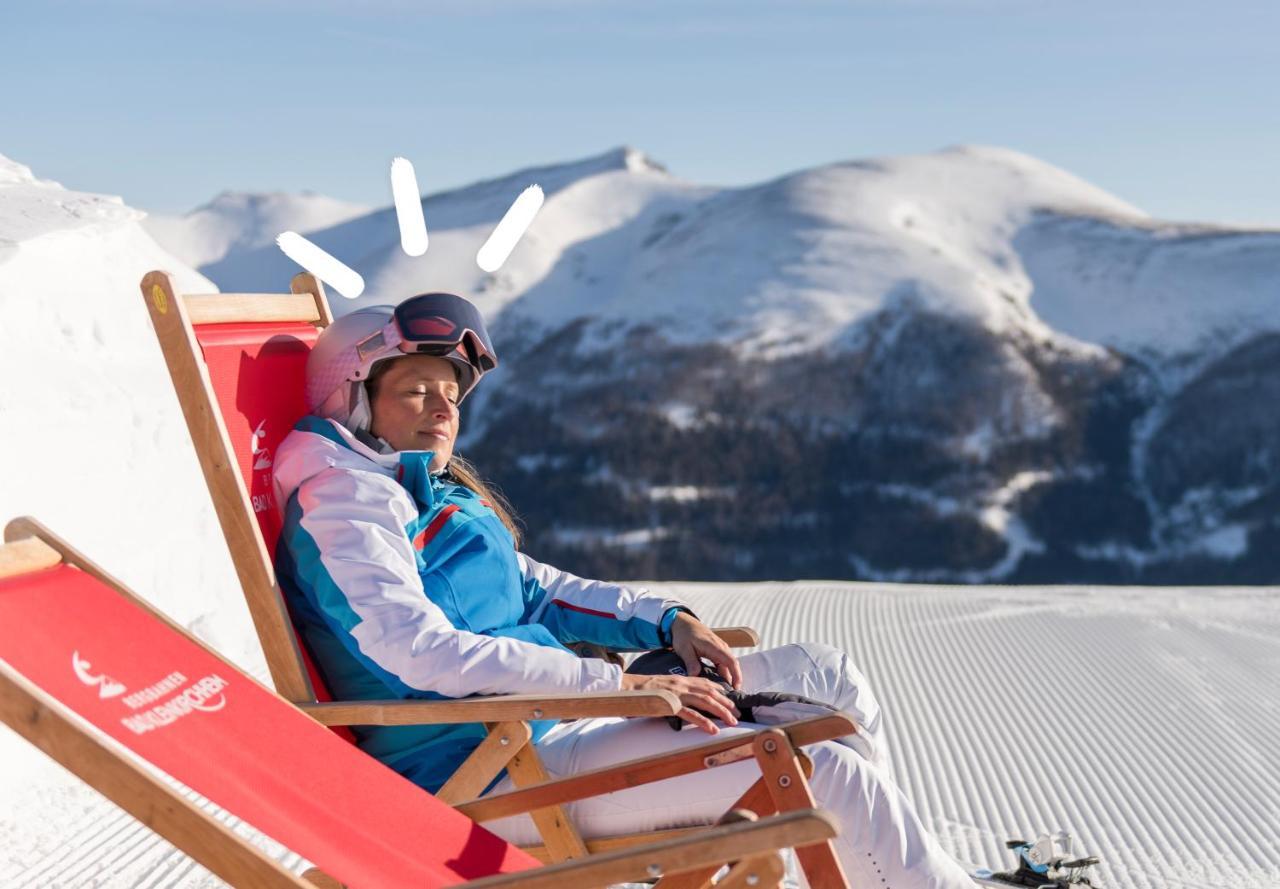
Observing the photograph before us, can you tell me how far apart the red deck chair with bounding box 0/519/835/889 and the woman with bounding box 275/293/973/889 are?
0.70 feet

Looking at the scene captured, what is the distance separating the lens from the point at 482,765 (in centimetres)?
201

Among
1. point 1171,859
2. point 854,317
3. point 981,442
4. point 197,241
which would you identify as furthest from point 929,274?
point 1171,859

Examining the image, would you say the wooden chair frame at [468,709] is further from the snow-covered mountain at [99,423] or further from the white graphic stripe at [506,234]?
the snow-covered mountain at [99,423]

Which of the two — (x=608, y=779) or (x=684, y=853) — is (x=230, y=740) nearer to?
(x=608, y=779)

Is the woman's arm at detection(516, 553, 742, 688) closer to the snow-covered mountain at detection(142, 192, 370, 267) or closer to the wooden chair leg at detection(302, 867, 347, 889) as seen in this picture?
the wooden chair leg at detection(302, 867, 347, 889)

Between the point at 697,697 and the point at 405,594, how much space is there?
493 millimetres

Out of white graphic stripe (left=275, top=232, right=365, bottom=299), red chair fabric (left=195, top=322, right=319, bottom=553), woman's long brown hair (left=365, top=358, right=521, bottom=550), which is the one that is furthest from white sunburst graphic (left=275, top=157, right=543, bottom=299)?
woman's long brown hair (left=365, top=358, right=521, bottom=550)

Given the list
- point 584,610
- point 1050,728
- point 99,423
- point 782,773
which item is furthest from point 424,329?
point 1050,728

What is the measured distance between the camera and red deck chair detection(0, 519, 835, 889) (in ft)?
4.74

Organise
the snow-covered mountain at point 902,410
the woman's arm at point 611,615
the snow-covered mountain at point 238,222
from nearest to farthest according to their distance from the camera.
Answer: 1. the woman's arm at point 611,615
2. the snow-covered mountain at point 902,410
3. the snow-covered mountain at point 238,222

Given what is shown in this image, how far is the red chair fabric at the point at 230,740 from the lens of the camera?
166 cm

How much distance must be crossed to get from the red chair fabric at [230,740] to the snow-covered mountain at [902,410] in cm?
4426

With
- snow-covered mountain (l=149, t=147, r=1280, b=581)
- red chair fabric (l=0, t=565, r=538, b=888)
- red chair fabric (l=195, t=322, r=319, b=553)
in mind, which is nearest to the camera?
red chair fabric (l=0, t=565, r=538, b=888)

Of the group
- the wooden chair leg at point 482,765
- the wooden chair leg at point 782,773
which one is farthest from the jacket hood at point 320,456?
the wooden chair leg at point 782,773
